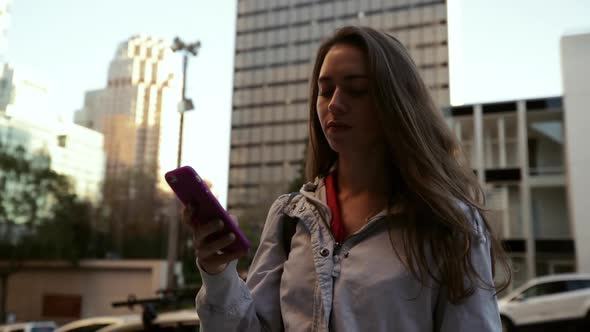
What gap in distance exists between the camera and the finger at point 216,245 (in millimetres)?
591

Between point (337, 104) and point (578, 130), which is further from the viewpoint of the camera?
point (578, 130)

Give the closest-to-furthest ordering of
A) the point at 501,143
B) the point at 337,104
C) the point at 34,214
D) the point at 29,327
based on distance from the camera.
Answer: the point at 337,104
the point at 29,327
the point at 34,214
the point at 501,143

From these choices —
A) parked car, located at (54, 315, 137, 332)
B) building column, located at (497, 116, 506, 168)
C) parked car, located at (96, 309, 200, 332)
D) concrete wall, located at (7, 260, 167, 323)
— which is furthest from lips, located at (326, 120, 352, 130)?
building column, located at (497, 116, 506, 168)

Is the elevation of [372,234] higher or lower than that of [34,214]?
lower

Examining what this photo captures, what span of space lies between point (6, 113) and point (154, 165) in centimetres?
144

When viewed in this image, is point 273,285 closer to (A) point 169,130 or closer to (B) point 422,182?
(B) point 422,182

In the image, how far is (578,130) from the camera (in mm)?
10016

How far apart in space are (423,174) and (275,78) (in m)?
14.0

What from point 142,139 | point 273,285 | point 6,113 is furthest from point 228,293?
point 142,139

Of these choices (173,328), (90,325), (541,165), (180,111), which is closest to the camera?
(173,328)

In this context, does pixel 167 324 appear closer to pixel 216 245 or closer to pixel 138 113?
pixel 216 245

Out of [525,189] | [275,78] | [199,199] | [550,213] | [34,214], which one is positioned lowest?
[199,199]

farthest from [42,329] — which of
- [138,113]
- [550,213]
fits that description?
[550,213]

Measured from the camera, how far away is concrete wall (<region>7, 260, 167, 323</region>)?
4406 mm
